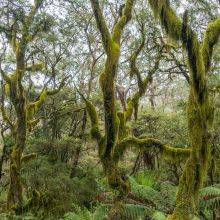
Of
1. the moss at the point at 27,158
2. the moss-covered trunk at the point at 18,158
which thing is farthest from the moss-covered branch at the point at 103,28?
the moss at the point at 27,158

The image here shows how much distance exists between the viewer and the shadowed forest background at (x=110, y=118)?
7617mm

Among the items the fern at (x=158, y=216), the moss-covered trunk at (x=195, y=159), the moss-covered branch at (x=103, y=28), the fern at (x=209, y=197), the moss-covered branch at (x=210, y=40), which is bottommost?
the fern at (x=158, y=216)

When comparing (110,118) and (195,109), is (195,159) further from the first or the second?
(110,118)


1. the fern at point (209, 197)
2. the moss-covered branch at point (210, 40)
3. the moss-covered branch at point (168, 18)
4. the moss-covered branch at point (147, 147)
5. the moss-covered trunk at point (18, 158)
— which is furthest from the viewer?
the moss-covered trunk at point (18, 158)

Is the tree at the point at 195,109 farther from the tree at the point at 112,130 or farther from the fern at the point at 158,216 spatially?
the tree at the point at 112,130

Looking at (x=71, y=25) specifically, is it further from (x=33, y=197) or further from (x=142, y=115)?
(x=33, y=197)

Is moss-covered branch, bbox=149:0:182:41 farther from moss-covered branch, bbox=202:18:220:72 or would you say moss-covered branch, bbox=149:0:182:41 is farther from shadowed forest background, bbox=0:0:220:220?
moss-covered branch, bbox=202:18:220:72

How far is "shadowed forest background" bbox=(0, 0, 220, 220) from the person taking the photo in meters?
7.62

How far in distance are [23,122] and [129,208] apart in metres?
4.80

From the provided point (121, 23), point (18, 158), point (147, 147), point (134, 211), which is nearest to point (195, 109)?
point (147, 147)

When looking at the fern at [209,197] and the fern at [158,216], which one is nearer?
the fern at [158,216]

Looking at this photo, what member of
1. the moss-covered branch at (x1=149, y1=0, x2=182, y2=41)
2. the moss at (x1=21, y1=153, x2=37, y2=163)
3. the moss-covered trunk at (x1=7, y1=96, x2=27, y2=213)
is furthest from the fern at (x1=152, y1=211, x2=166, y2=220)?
the moss at (x1=21, y1=153, x2=37, y2=163)

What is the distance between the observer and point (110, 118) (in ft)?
30.0

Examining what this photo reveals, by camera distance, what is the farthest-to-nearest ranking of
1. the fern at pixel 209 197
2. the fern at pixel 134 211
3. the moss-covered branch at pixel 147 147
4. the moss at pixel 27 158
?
the moss at pixel 27 158
the moss-covered branch at pixel 147 147
the fern at pixel 134 211
the fern at pixel 209 197
